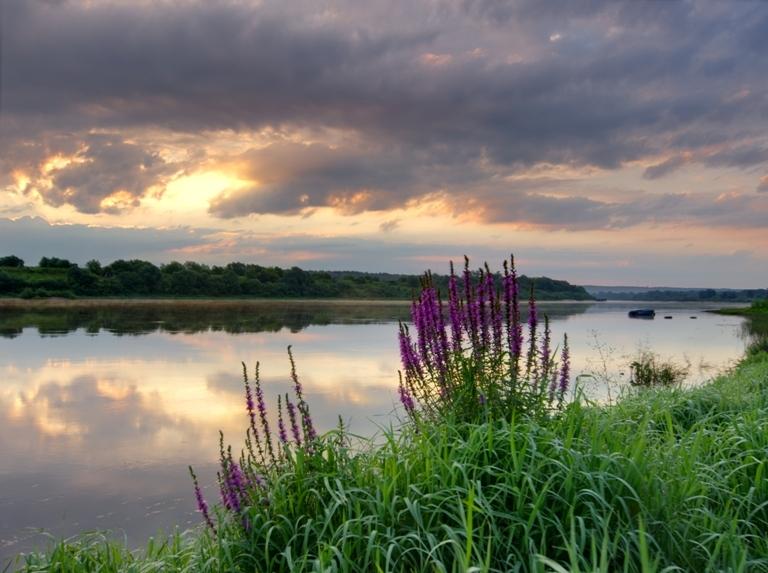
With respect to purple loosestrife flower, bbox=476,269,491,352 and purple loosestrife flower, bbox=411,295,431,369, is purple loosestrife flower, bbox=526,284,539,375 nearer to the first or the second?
purple loosestrife flower, bbox=476,269,491,352

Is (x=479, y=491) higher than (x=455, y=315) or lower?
lower

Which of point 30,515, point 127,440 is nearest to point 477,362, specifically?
point 30,515

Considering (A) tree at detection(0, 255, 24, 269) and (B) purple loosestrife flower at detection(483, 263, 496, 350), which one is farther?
(A) tree at detection(0, 255, 24, 269)

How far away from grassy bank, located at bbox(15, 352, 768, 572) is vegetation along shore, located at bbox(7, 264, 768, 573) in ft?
0.05

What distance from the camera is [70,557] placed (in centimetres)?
533

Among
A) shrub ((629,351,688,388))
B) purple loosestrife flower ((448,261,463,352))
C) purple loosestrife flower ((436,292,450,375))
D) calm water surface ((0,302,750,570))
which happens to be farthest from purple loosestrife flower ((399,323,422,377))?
shrub ((629,351,688,388))

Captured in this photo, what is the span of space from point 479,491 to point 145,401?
13.0 meters

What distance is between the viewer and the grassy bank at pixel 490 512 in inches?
150

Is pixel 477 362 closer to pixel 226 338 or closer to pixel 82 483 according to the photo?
pixel 82 483

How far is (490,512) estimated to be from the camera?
12.4 ft

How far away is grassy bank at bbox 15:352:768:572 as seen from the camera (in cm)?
381

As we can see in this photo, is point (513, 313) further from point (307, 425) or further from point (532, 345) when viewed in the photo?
point (307, 425)

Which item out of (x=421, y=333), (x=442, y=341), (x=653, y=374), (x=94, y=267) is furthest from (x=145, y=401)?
(x=94, y=267)

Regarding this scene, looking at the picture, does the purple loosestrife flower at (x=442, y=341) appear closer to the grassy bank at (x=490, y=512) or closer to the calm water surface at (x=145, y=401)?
the grassy bank at (x=490, y=512)
